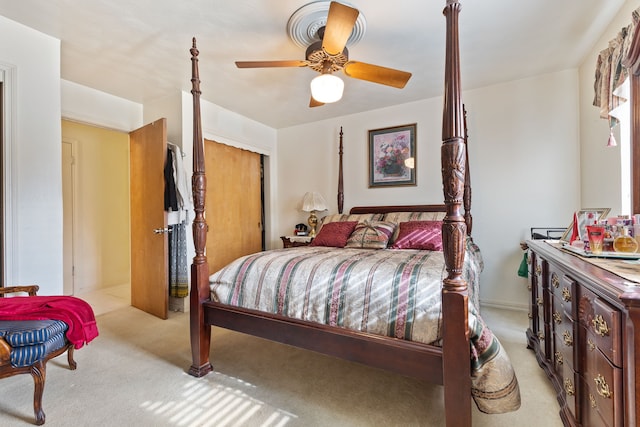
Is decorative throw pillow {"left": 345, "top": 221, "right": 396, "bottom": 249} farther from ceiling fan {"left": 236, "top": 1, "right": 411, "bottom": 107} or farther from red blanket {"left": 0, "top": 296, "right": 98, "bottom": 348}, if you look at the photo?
red blanket {"left": 0, "top": 296, "right": 98, "bottom": 348}

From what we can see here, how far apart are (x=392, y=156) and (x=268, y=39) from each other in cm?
219

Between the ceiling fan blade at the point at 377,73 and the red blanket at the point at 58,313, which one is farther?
the ceiling fan blade at the point at 377,73

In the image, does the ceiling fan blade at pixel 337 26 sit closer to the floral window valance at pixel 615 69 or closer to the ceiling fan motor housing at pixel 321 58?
the ceiling fan motor housing at pixel 321 58

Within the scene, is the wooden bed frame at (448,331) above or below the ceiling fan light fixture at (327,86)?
below

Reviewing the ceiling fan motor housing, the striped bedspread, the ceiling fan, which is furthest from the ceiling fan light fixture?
the striped bedspread

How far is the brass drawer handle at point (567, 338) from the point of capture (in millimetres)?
1398

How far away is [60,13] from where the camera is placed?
2.09 metres

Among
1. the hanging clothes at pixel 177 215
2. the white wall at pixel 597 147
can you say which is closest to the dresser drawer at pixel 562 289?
the white wall at pixel 597 147

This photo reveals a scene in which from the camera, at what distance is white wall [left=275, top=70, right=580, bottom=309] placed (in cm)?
308

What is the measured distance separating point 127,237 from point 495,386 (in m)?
5.17

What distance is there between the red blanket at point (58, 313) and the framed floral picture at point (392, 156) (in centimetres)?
330

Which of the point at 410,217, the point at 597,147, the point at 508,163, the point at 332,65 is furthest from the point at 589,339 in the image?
the point at 508,163

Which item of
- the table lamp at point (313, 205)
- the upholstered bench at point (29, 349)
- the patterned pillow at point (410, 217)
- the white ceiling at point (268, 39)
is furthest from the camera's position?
the table lamp at point (313, 205)

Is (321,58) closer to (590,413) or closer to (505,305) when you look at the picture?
(590,413)
